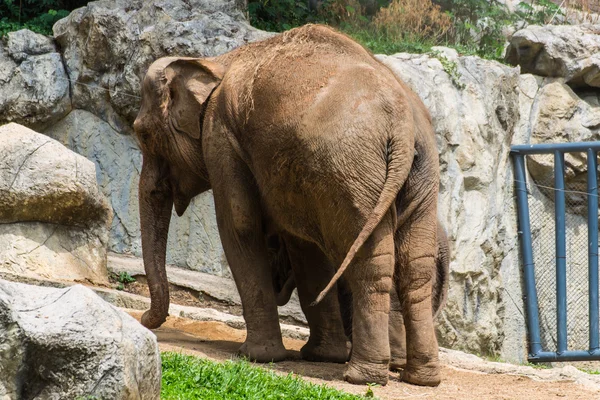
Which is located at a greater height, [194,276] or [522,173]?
[522,173]

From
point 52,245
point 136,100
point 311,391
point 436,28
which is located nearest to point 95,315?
point 311,391

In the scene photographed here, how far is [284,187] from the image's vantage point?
6914mm

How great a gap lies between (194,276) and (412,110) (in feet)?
18.2

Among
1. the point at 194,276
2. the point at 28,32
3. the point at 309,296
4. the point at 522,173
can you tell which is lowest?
the point at 194,276

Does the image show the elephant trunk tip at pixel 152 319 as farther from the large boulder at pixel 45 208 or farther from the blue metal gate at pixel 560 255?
the blue metal gate at pixel 560 255

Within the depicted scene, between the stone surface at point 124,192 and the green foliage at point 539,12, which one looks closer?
the stone surface at point 124,192

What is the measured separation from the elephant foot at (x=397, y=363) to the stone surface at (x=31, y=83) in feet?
23.2

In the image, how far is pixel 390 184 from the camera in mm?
6453

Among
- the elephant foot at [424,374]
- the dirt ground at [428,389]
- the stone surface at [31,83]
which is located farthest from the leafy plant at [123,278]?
the elephant foot at [424,374]

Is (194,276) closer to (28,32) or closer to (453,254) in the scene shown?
(453,254)

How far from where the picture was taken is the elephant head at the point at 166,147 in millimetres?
7867

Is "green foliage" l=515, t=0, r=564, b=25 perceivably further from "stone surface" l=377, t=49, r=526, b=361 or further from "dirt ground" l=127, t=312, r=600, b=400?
"dirt ground" l=127, t=312, r=600, b=400

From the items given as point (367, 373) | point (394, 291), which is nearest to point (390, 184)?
point (367, 373)

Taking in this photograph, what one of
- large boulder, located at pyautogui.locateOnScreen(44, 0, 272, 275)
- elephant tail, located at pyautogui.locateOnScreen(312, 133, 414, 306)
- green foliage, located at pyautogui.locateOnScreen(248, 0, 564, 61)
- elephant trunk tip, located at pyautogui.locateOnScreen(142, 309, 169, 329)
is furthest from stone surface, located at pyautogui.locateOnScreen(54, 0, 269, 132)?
elephant tail, located at pyautogui.locateOnScreen(312, 133, 414, 306)
